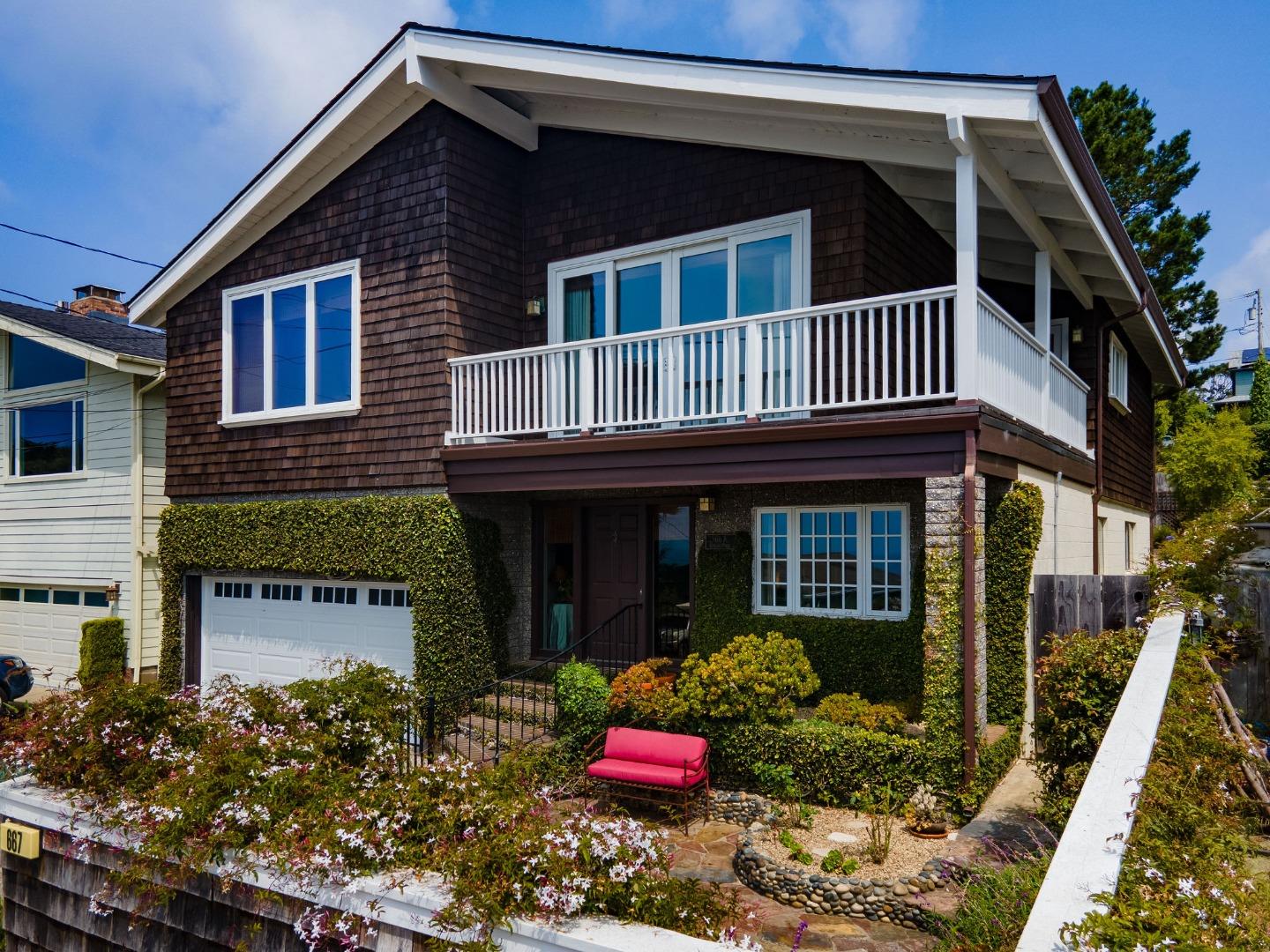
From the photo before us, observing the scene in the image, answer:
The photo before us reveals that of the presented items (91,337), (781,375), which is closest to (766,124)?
(781,375)

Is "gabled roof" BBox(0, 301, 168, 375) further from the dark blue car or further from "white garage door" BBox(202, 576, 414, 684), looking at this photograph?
the dark blue car

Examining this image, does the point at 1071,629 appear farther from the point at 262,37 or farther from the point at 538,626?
the point at 262,37

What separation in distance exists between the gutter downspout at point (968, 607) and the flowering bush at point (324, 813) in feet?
12.8

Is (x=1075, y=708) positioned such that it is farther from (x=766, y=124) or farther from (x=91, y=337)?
(x=91, y=337)

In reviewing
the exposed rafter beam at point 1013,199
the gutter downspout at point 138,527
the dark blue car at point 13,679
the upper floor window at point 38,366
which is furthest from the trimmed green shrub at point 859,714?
the upper floor window at point 38,366

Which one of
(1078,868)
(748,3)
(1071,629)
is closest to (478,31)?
(748,3)

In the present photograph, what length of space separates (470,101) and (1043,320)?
7.09m

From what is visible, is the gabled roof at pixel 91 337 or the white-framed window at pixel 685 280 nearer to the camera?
the white-framed window at pixel 685 280

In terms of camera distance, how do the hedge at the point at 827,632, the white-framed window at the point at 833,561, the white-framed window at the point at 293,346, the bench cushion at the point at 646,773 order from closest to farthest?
1. the bench cushion at the point at 646,773
2. the hedge at the point at 827,632
3. the white-framed window at the point at 833,561
4. the white-framed window at the point at 293,346

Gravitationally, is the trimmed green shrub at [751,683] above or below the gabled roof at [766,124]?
below

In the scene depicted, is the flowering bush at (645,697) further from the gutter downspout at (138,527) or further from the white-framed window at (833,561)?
the gutter downspout at (138,527)

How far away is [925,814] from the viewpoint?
23.1 ft

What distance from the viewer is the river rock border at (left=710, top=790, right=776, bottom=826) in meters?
7.48

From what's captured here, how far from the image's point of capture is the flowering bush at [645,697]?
26.8 feet
